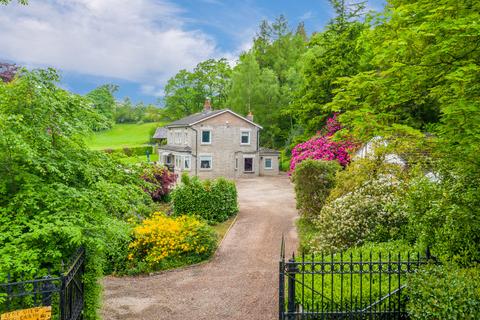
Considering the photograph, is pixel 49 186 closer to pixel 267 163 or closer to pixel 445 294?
pixel 445 294

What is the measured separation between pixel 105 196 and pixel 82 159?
107 cm

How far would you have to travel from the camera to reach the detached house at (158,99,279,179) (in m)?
41.2

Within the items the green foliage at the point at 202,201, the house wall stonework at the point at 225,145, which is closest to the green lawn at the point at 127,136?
the house wall stonework at the point at 225,145

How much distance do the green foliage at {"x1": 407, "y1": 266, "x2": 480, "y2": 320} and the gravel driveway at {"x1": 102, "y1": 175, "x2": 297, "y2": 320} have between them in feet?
14.9

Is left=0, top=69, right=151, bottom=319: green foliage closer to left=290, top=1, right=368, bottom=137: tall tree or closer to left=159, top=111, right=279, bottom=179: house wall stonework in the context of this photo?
left=290, top=1, right=368, bottom=137: tall tree

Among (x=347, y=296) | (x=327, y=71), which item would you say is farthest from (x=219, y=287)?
(x=327, y=71)

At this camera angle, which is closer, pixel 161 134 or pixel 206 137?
pixel 206 137

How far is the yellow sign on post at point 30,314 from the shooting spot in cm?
584

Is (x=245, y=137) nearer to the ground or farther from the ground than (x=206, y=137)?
farther from the ground

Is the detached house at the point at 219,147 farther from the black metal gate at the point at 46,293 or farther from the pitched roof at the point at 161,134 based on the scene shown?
the black metal gate at the point at 46,293

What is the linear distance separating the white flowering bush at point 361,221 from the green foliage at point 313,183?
16.5 feet

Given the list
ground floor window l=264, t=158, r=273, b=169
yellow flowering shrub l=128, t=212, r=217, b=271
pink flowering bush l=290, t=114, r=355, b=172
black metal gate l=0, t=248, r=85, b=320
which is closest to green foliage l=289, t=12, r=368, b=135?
pink flowering bush l=290, t=114, r=355, b=172

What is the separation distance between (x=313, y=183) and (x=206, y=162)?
2245 centimetres

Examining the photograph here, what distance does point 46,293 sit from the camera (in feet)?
20.8
